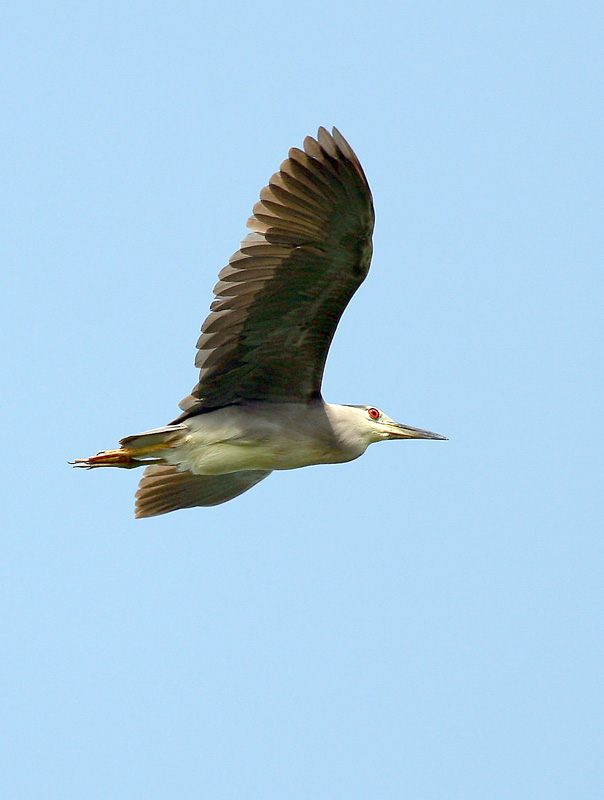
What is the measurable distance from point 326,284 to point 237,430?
56.1 inches

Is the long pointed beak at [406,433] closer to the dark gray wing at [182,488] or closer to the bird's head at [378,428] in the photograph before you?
the bird's head at [378,428]

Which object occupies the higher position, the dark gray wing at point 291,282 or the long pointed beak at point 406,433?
the dark gray wing at point 291,282

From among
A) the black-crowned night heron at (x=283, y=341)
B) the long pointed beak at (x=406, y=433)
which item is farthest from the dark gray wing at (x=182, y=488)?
the long pointed beak at (x=406, y=433)

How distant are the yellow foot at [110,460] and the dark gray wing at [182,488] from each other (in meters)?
1.09

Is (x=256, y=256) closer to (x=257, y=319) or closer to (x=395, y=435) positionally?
(x=257, y=319)

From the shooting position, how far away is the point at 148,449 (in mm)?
10266

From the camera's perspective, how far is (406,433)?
36.3 ft

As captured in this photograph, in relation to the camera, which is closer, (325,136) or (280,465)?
(325,136)

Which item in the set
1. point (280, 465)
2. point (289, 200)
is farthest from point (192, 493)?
point (289, 200)

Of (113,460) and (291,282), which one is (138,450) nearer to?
(113,460)

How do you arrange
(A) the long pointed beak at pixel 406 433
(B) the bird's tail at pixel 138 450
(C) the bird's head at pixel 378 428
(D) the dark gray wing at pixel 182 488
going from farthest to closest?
(D) the dark gray wing at pixel 182 488
(A) the long pointed beak at pixel 406 433
(C) the bird's head at pixel 378 428
(B) the bird's tail at pixel 138 450

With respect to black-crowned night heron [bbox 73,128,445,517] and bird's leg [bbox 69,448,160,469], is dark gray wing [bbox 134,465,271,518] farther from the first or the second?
bird's leg [bbox 69,448,160,469]

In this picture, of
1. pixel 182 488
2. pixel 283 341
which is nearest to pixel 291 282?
pixel 283 341

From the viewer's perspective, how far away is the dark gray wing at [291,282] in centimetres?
905
